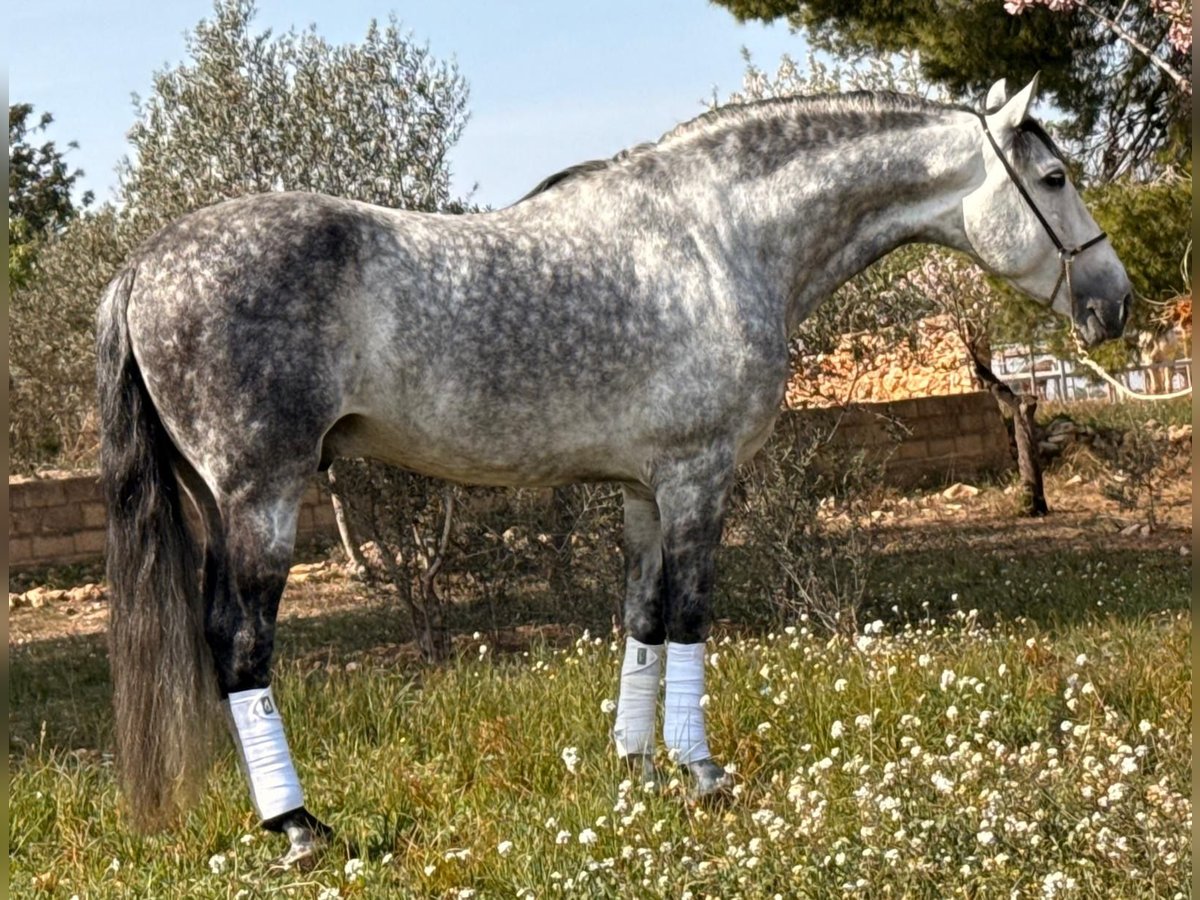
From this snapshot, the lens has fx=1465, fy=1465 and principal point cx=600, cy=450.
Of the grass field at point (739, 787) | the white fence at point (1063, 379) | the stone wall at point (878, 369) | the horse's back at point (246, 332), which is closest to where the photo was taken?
the grass field at point (739, 787)

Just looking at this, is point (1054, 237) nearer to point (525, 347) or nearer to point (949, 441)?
point (525, 347)

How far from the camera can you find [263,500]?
4.54 meters

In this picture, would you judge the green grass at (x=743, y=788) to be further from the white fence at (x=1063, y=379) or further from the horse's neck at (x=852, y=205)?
the white fence at (x=1063, y=379)

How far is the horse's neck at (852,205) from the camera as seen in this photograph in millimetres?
5254

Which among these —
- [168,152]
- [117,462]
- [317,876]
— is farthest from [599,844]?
[168,152]

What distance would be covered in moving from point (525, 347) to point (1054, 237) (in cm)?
204

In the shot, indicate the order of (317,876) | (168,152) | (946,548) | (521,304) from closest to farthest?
(317,876) < (521,304) < (168,152) < (946,548)

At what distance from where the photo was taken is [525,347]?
15.8 ft

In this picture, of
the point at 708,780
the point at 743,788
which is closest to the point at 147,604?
the point at 708,780

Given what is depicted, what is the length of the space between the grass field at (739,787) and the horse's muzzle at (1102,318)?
4.37ft

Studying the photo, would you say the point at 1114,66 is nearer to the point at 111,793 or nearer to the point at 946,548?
the point at 946,548

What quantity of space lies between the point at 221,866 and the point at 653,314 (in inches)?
88.9

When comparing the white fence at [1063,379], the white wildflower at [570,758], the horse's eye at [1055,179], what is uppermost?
the horse's eye at [1055,179]

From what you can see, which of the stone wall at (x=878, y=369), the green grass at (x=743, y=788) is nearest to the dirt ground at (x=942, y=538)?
the stone wall at (x=878, y=369)
